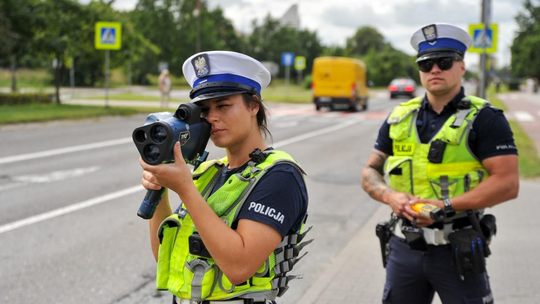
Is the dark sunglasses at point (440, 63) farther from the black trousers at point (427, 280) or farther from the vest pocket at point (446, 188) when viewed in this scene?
the black trousers at point (427, 280)

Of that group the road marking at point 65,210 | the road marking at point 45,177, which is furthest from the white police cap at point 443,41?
the road marking at point 45,177

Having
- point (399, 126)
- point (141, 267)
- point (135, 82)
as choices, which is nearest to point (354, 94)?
point (141, 267)

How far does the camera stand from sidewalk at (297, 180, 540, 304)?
4875 mm

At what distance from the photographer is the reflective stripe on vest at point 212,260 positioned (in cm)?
206

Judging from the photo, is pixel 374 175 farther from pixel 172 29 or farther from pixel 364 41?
pixel 364 41

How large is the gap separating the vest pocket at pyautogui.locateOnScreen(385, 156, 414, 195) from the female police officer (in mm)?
1093

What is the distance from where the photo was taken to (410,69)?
9675 cm

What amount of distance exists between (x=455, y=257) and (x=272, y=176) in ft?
4.24

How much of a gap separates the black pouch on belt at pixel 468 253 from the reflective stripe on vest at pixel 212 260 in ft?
3.36

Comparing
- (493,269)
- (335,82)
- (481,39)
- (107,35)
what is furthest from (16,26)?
(493,269)

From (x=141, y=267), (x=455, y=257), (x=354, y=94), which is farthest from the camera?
(x=354, y=94)

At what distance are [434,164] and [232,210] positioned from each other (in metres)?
1.42

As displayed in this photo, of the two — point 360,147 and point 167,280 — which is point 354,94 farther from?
point 167,280

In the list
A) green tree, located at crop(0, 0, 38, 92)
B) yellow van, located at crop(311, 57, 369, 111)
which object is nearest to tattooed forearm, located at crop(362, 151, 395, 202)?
green tree, located at crop(0, 0, 38, 92)
